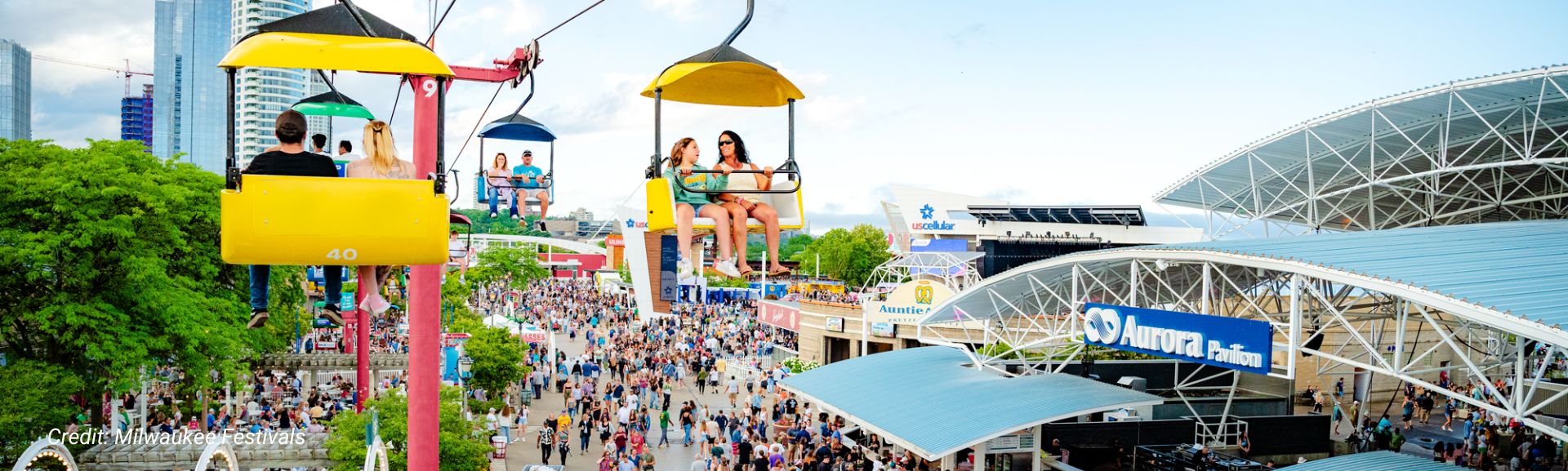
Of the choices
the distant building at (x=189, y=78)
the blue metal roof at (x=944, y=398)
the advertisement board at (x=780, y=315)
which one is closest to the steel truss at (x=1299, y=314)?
the blue metal roof at (x=944, y=398)

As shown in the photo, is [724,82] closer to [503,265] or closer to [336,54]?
[336,54]

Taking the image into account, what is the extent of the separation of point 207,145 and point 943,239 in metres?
135

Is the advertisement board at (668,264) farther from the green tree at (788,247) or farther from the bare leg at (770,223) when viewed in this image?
the green tree at (788,247)

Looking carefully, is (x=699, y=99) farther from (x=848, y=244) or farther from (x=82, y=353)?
(x=848, y=244)

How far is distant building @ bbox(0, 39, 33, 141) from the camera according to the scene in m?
143

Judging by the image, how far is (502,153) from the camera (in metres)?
14.6

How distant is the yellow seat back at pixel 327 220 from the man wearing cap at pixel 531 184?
7564 millimetres

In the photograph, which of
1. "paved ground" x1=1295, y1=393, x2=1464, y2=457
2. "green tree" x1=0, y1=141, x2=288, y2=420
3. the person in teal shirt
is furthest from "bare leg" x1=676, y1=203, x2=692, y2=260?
"paved ground" x1=1295, y1=393, x2=1464, y2=457

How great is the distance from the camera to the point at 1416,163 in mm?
31062

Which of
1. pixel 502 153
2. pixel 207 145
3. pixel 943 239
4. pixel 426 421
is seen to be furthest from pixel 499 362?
pixel 207 145

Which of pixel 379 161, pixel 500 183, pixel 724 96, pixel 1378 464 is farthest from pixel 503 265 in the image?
pixel 379 161

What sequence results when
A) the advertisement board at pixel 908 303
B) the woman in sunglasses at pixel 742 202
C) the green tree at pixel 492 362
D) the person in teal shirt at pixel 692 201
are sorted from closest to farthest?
1. the person in teal shirt at pixel 692 201
2. the woman in sunglasses at pixel 742 202
3. the green tree at pixel 492 362
4. the advertisement board at pixel 908 303

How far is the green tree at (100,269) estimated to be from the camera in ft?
61.1

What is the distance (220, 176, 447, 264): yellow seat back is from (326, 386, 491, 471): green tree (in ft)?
37.2
